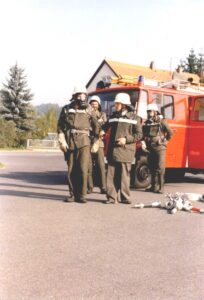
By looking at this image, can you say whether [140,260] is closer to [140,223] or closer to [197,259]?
[197,259]

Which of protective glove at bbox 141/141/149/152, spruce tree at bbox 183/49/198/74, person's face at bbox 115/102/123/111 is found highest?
spruce tree at bbox 183/49/198/74

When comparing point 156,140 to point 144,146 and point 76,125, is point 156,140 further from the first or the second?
point 76,125

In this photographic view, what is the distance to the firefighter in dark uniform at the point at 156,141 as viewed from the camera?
10.6 metres

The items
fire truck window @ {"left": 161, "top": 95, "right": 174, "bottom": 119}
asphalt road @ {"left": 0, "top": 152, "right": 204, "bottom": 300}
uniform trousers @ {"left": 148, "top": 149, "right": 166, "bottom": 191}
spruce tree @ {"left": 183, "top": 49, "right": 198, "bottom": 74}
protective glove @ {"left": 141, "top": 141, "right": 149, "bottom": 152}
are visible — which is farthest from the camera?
spruce tree @ {"left": 183, "top": 49, "right": 198, "bottom": 74}

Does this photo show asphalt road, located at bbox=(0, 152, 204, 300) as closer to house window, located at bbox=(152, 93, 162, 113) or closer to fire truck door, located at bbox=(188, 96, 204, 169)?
house window, located at bbox=(152, 93, 162, 113)

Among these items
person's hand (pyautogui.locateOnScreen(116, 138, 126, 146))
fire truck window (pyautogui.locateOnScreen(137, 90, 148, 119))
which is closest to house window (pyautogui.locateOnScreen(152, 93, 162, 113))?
fire truck window (pyautogui.locateOnScreen(137, 90, 148, 119))

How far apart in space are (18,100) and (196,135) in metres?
36.7

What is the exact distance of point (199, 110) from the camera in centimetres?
1216

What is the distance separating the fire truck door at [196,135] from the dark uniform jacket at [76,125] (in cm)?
413

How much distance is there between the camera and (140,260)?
16.1 feet

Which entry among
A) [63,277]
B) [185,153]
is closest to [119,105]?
[185,153]

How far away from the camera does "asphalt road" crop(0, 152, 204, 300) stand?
400 centimetres

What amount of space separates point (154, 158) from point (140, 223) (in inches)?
154

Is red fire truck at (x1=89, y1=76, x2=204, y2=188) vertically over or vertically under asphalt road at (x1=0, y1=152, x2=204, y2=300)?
over
